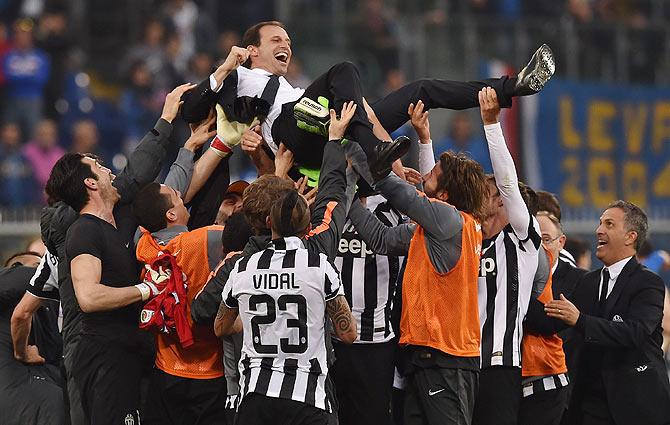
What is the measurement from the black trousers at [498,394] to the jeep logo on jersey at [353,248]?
3.18ft

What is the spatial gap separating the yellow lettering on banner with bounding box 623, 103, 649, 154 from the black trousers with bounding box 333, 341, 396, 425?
30.9ft

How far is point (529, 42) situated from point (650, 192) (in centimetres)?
236

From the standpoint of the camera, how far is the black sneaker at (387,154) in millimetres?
6961

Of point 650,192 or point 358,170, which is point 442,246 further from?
point 650,192

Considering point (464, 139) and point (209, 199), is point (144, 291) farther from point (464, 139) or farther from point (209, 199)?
point (464, 139)

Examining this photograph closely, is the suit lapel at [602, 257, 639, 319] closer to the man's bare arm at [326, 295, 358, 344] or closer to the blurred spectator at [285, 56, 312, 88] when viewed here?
the man's bare arm at [326, 295, 358, 344]

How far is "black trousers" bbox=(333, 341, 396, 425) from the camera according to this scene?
25.5 feet

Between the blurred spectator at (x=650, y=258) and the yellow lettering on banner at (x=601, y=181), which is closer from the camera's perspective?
the blurred spectator at (x=650, y=258)

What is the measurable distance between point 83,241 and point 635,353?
135 inches

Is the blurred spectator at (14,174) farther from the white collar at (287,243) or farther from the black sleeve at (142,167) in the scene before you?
the white collar at (287,243)

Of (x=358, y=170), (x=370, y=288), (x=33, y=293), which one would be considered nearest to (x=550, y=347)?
(x=370, y=288)

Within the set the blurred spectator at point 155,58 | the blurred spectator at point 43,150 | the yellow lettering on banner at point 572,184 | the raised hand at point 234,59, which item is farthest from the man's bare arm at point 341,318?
the blurred spectator at point 155,58

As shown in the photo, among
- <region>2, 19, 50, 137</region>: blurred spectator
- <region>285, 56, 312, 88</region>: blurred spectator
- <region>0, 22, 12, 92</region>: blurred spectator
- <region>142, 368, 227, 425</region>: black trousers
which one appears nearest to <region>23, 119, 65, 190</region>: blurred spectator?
<region>2, 19, 50, 137</region>: blurred spectator

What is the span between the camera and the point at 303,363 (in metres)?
6.68
